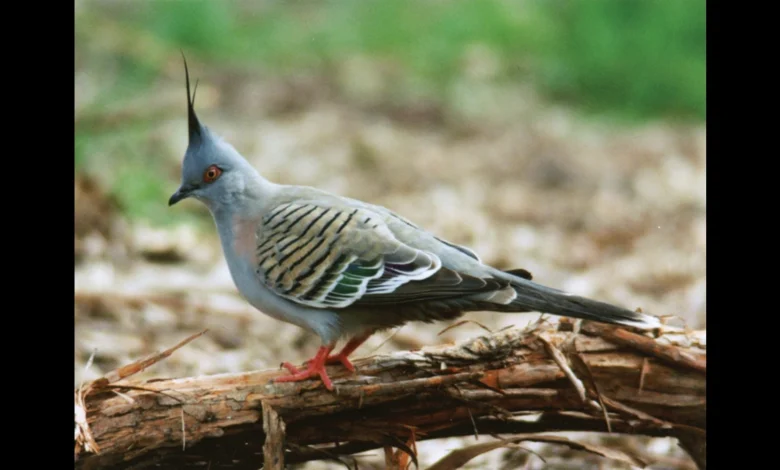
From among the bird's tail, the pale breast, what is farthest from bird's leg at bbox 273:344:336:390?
the bird's tail

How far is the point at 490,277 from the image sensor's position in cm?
269

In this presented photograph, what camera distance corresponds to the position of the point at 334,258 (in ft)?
9.18

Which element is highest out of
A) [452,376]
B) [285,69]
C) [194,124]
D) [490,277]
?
[285,69]

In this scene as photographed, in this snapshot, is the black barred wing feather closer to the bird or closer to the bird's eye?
the bird

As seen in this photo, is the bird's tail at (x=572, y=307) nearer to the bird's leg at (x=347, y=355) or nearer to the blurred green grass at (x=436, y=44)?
the bird's leg at (x=347, y=355)

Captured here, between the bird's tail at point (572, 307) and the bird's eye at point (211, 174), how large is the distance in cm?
105

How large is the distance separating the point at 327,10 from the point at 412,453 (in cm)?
729

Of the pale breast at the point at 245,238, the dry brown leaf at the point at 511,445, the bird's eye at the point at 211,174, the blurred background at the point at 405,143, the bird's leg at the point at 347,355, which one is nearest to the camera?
the dry brown leaf at the point at 511,445

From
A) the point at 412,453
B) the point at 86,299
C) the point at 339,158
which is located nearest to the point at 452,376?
the point at 412,453

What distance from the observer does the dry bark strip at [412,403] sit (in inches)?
101

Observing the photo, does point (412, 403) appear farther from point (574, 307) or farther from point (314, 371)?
point (574, 307)

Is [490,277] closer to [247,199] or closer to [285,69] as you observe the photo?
[247,199]

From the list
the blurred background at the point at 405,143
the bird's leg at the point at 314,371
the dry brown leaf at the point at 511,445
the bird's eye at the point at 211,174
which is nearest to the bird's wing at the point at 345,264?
the bird's leg at the point at 314,371

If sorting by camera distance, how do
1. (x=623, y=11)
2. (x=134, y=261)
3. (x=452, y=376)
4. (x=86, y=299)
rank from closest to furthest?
(x=452, y=376), (x=86, y=299), (x=134, y=261), (x=623, y=11)
